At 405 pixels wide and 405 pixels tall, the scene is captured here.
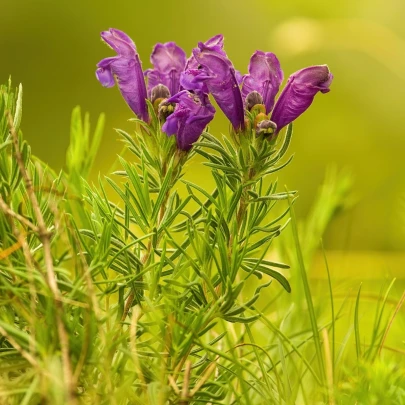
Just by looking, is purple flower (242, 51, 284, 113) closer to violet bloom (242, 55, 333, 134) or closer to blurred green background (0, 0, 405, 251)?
violet bloom (242, 55, 333, 134)

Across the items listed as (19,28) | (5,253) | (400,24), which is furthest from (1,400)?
(400,24)

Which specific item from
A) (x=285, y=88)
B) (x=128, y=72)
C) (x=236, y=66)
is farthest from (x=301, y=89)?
(x=236, y=66)

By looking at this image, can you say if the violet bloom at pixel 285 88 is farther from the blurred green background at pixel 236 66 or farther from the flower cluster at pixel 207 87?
the blurred green background at pixel 236 66

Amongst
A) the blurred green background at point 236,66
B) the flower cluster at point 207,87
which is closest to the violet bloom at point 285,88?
the flower cluster at point 207,87

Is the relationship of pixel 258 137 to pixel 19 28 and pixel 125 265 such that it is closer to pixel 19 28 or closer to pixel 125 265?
pixel 125 265

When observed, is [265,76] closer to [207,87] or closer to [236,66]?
[207,87]
